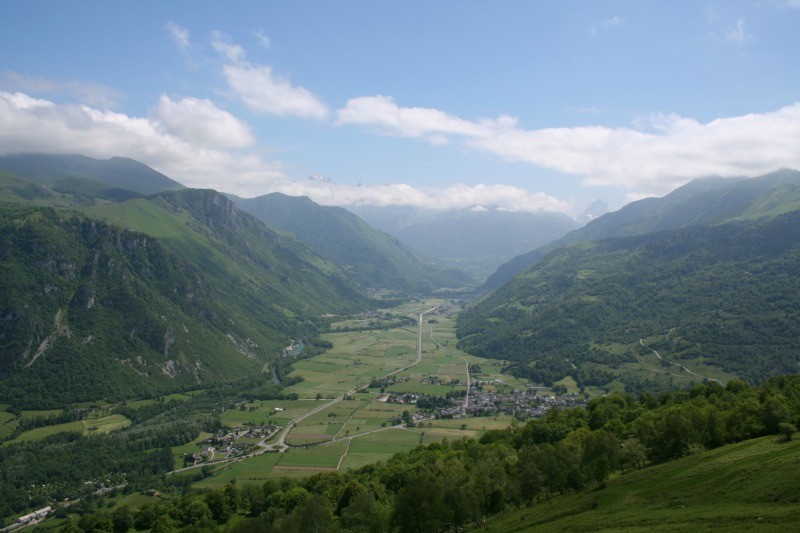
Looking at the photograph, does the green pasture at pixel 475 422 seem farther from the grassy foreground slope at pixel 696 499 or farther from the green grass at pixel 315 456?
the grassy foreground slope at pixel 696 499

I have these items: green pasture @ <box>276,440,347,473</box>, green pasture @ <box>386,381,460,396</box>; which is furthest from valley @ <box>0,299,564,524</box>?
green pasture @ <box>386,381,460,396</box>

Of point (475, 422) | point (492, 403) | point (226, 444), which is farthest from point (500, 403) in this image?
point (226, 444)

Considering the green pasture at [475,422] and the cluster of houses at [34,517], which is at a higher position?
the green pasture at [475,422]

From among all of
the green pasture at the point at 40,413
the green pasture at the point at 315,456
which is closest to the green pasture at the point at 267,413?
the green pasture at the point at 315,456

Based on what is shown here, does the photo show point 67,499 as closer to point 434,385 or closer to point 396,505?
point 396,505

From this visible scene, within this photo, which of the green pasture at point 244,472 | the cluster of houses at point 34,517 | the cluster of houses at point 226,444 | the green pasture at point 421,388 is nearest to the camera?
the cluster of houses at point 34,517

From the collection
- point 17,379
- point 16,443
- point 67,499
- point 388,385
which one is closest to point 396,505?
point 67,499

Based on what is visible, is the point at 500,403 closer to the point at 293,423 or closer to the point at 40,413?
the point at 293,423

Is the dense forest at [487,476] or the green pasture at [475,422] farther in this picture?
the green pasture at [475,422]
